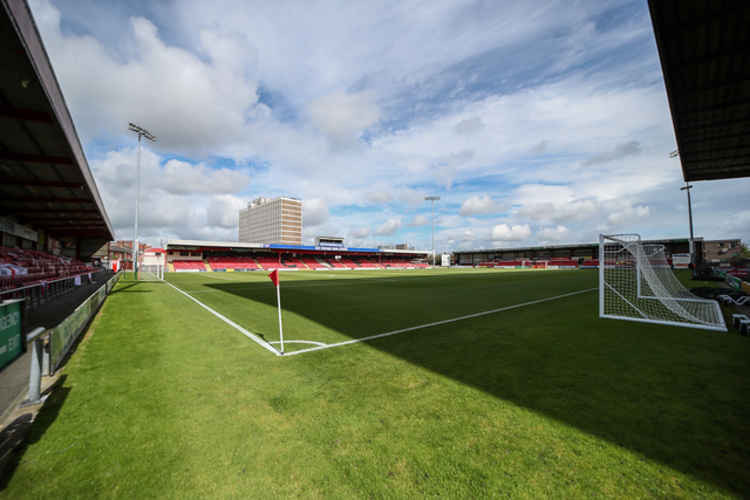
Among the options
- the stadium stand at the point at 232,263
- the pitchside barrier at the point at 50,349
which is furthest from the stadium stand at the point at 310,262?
the pitchside barrier at the point at 50,349

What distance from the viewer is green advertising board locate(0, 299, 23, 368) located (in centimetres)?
390

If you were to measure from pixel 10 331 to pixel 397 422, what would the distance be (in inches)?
224

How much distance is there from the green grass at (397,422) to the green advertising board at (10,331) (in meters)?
0.72

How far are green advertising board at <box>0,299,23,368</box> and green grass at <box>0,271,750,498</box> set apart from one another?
2.38 ft

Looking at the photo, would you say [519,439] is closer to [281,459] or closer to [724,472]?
[724,472]

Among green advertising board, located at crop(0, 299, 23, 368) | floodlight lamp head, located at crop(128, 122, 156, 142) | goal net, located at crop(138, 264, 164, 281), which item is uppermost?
floodlight lamp head, located at crop(128, 122, 156, 142)

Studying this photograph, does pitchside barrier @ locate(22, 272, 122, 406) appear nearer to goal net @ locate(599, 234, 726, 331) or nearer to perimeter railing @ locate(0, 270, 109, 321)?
perimeter railing @ locate(0, 270, 109, 321)

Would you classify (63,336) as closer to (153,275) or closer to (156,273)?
(153,275)

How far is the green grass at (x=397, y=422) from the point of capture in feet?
7.13

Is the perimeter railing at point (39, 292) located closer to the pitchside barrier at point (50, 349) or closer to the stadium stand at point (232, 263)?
the pitchside barrier at point (50, 349)

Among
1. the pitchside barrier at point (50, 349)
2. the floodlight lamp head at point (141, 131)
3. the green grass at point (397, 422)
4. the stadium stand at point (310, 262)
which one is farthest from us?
the stadium stand at point (310, 262)

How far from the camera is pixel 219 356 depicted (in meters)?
5.10

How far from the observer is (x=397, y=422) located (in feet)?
9.74

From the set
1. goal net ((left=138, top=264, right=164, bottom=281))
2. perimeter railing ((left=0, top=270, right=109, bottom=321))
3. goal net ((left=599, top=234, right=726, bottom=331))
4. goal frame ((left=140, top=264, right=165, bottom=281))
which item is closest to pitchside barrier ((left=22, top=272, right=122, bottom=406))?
perimeter railing ((left=0, top=270, right=109, bottom=321))
